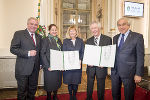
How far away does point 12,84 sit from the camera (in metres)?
3.48

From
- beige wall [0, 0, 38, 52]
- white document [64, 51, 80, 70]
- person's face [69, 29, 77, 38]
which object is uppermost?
beige wall [0, 0, 38, 52]

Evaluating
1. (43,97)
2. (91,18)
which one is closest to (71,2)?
(91,18)

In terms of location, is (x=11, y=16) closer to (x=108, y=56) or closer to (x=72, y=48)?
(x=72, y=48)

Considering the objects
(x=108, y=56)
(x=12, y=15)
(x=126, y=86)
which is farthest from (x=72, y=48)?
(x=12, y=15)

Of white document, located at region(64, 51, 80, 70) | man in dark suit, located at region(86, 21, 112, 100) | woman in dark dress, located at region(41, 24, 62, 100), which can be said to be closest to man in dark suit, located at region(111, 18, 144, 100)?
man in dark suit, located at region(86, 21, 112, 100)

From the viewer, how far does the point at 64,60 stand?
2312 mm

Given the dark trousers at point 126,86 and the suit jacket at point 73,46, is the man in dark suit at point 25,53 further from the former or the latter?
the dark trousers at point 126,86

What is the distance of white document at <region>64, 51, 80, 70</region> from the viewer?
2314 mm

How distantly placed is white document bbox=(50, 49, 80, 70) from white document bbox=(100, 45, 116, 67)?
1.42ft

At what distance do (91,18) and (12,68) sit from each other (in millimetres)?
4079

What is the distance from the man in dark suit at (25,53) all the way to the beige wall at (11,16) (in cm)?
188

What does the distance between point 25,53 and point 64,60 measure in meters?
0.62

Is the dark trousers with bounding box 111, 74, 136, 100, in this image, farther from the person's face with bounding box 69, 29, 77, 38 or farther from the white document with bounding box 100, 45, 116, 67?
the person's face with bounding box 69, 29, 77, 38

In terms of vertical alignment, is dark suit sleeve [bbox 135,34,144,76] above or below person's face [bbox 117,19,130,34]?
below
